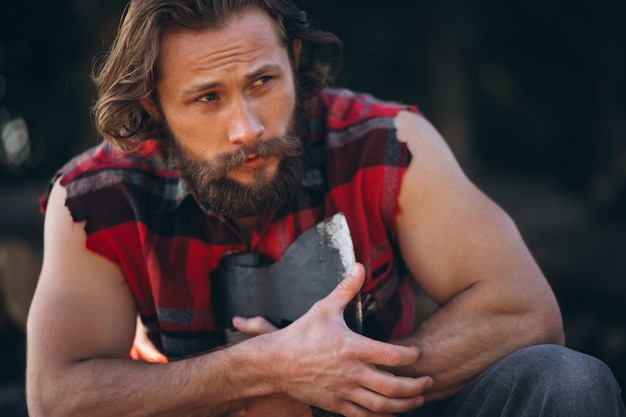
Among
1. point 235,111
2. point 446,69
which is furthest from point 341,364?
point 446,69

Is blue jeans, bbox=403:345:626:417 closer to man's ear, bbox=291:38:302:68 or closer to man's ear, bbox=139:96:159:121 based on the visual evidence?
man's ear, bbox=291:38:302:68

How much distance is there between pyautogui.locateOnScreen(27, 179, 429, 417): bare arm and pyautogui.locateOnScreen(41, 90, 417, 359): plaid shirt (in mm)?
105

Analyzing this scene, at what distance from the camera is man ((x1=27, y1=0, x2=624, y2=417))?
7.25ft

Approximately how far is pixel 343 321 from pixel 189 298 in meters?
0.63

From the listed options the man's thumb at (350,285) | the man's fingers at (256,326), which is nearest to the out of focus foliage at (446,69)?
the man's fingers at (256,326)

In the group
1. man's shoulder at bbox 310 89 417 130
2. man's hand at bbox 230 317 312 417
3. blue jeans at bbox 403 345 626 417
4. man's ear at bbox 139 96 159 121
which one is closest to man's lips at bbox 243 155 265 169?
man's shoulder at bbox 310 89 417 130

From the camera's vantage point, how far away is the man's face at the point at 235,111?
235 cm

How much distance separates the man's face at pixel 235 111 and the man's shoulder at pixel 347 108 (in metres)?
0.23

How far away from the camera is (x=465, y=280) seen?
237 cm

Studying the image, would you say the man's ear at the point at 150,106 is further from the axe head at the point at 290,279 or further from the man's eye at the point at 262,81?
the axe head at the point at 290,279

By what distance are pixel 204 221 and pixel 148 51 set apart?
2.06 ft

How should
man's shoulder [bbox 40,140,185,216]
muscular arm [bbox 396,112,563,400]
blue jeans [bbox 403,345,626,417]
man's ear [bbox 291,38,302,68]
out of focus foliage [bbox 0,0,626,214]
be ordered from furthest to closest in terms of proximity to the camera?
out of focus foliage [bbox 0,0,626,214] < man's ear [bbox 291,38,302,68] < man's shoulder [bbox 40,140,185,216] < muscular arm [bbox 396,112,563,400] < blue jeans [bbox 403,345,626,417]

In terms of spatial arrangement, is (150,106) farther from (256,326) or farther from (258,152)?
(256,326)

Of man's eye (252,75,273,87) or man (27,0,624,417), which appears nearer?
man (27,0,624,417)
